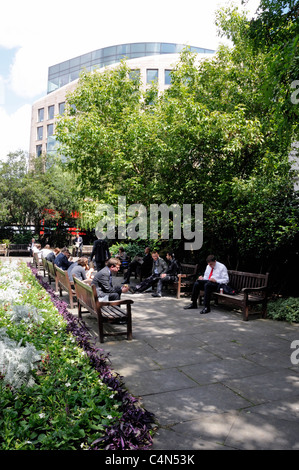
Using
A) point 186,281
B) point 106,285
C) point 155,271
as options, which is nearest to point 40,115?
point 155,271

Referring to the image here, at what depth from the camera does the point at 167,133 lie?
1115 cm

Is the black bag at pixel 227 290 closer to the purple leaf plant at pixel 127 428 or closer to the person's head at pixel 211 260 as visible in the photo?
the person's head at pixel 211 260

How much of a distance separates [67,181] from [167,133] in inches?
819

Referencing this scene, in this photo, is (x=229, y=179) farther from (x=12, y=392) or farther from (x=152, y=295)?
(x=12, y=392)

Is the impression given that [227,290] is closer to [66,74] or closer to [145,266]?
[145,266]

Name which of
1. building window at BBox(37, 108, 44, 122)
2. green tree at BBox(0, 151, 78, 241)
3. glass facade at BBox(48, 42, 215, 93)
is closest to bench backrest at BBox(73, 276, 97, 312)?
green tree at BBox(0, 151, 78, 241)

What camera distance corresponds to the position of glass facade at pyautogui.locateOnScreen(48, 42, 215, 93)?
162 ft

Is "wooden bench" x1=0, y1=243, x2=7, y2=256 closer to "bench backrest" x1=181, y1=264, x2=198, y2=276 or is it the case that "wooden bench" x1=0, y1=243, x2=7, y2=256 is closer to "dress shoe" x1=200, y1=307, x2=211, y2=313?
"bench backrest" x1=181, y1=264, x2=198, y2=276

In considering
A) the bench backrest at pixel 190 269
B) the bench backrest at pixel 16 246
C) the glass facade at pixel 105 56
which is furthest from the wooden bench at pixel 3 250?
the glass facade at pixel 105 56

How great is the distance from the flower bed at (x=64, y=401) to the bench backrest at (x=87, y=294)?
2.98ft

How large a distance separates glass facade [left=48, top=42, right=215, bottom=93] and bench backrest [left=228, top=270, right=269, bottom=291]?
4368 cm

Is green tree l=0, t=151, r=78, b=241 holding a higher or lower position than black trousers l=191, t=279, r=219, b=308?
higher

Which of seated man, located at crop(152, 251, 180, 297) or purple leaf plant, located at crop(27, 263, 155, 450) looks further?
seated man, located at crop(152, 251, 180, 297)

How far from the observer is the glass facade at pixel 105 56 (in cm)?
4925
